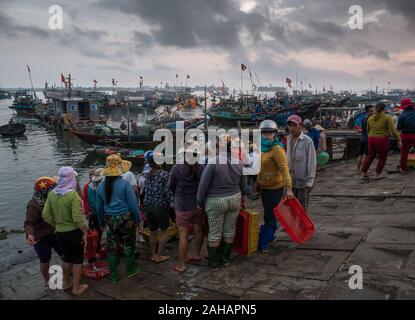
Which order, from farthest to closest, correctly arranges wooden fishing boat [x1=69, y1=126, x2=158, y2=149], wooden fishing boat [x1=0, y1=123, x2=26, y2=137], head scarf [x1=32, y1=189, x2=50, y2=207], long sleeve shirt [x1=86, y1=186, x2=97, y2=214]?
1. wooden fishing boat [x1=0, y1=123, x2=26, y2=137]
2. wooden fishing boat [x1=69, y1=126, x2=158, y2=149]
3. long sleeve shirt [x1=86, y1=186, x2=97, y2=214]
4. head scarf [x1=32, y1=189, x2=50, y2=207]

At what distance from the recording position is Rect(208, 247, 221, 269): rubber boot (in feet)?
14.5

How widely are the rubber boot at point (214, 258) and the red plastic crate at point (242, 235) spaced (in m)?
0.42

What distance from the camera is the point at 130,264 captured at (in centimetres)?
464

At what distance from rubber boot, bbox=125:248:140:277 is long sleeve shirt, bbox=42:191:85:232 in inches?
27.4

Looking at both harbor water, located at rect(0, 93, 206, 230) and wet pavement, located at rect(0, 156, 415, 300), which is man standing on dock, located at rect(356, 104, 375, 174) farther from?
harbor water, located at rect(0, 93, 206, 230)

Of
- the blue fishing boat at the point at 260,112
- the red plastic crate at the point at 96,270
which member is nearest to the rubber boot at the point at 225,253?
the red plastic crate at the point at 96,270

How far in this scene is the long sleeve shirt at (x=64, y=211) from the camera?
4137 millimetres

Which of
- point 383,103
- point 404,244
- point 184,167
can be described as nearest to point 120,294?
Result: point 184,167

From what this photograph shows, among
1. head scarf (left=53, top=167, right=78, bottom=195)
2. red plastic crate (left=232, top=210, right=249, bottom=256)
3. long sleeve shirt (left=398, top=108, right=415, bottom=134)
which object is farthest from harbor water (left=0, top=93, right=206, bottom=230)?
long sleeve shirt (left=398, top=108, right=415, bottom=134)

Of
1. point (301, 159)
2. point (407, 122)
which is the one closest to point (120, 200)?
point (301, 159)

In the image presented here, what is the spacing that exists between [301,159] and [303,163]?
0.06 m
